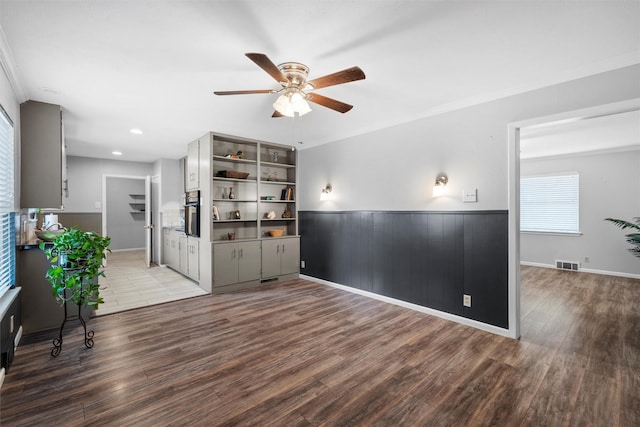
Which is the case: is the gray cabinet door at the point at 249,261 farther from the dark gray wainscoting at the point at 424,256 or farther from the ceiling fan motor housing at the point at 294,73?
the ceiling fan motor housing at the point at 294,73

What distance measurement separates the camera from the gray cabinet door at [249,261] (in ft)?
15.5

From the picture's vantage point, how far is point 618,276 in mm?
5527

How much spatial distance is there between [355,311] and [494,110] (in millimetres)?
2802

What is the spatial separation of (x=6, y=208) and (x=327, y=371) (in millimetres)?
3183

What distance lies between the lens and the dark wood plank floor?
6.07ft

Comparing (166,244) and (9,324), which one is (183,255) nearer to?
(166,244)

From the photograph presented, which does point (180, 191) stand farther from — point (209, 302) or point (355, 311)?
point (355, 311)

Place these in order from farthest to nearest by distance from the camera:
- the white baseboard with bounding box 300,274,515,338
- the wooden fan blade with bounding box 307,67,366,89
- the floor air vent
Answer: the floor air vent < the white baseboard with bounding box 300,274,515,338 < the wooden fan blade with bounding box 307,67,366,89

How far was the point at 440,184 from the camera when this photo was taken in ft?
11.3

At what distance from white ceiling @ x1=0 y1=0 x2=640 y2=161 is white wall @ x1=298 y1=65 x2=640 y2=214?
0.44ft

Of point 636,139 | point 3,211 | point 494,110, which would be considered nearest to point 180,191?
point 3,211

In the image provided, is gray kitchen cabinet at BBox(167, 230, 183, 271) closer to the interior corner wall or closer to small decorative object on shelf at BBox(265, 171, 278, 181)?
small decorative object on shelf at BBox(265, 171, 278, 181)

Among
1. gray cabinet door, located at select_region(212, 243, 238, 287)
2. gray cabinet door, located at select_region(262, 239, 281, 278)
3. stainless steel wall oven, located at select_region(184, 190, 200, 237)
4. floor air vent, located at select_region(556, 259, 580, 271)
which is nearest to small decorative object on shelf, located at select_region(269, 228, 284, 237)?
gray cabinet door, located at select_region(262, 239, 281, 278)

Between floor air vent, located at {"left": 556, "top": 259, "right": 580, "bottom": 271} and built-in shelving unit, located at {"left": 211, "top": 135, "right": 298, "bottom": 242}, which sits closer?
built-in shelving unit, located at {"left": 211, "top": 135, "right": 298, "bottom": 242}
